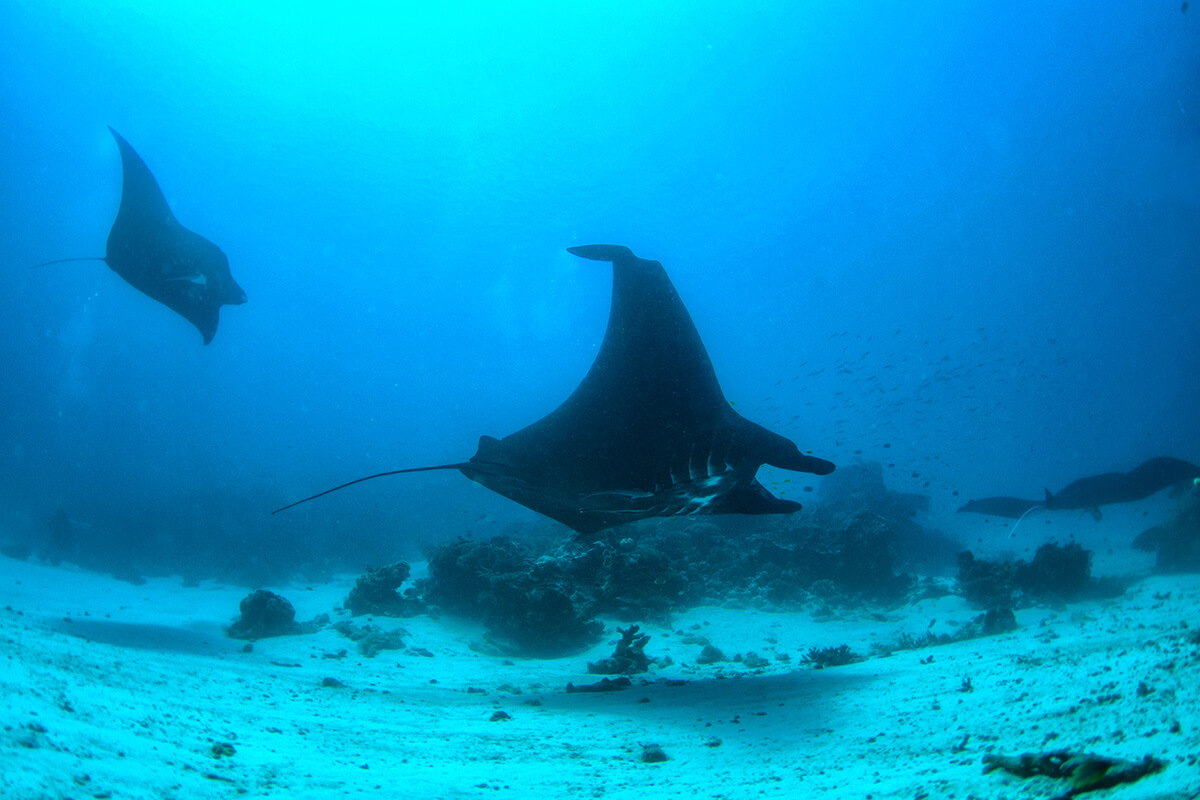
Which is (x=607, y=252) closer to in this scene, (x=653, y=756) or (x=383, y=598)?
(x=653, y=756)

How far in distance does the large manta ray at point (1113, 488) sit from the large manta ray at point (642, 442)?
1039 cm

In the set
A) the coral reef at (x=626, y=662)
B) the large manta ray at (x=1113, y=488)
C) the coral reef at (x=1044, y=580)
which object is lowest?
the coral reef at (x=626, y=662)

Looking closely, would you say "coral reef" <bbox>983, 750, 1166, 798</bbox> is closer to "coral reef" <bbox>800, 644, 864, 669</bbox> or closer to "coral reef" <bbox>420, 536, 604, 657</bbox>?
"coral reef" <bbox>800, 644, 864, 669</bbox>

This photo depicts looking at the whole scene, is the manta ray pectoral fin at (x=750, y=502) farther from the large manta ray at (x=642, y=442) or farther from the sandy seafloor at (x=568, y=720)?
the sandy seafloor at (x=568, y=720)

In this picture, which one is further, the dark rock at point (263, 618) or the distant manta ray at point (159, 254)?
the distant manta ray at point (159, 254)

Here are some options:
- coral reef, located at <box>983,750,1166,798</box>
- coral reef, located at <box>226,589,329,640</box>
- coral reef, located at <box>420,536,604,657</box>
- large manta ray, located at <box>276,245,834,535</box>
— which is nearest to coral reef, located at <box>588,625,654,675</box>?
coral reef, located at <box>420,536,604,657</box>

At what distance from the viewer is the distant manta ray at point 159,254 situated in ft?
27.1

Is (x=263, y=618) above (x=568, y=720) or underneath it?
above

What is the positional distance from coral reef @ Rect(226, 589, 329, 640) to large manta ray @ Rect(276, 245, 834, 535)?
5.19 m

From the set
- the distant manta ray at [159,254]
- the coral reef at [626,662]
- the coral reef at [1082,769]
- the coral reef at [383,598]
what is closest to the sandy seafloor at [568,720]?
the coral reef at [1082,769]

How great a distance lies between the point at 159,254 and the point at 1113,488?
1902cm

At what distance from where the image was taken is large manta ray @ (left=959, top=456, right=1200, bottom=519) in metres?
10.7

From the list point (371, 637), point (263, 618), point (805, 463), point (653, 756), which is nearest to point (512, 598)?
point (371, 637)

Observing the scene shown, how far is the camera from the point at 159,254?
862 centimetres
